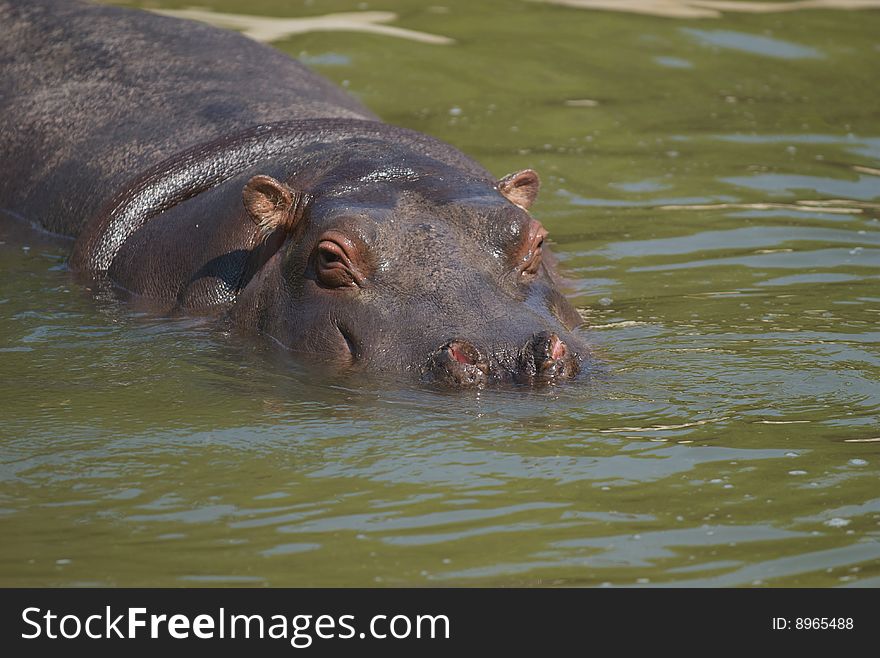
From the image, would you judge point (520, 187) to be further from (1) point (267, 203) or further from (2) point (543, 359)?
(2) point (543, 359)

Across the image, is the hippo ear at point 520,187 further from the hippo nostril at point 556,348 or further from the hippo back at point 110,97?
the hippo back at point 110,97

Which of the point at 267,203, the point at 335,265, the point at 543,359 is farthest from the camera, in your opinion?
the point at 267,203

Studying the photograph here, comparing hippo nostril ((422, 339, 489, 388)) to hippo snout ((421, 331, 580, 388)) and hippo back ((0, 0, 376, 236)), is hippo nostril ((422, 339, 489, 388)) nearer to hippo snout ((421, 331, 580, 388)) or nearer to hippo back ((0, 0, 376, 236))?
hippo snout ((421, 331, 580, 388))

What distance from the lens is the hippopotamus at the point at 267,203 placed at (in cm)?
711

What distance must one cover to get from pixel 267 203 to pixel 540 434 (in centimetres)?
230

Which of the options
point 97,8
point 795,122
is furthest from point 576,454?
point 795,122

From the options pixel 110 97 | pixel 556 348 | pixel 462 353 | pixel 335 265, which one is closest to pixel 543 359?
pixel 556 348

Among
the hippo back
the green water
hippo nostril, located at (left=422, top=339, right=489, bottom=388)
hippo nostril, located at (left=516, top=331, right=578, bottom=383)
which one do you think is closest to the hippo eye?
the green water

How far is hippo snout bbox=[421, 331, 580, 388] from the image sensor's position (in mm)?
6656

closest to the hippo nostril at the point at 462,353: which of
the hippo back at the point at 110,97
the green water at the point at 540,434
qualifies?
the green water at the point at 540,434

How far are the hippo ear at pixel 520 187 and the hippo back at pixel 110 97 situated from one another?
1.95 meters

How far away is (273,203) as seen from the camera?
7910 millimetres
